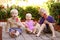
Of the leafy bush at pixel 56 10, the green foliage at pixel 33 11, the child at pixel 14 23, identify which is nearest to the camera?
the child at pixel 14 23

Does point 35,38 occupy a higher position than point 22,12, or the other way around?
point 35,38

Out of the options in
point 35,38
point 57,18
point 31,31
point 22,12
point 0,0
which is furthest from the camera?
point 0,0

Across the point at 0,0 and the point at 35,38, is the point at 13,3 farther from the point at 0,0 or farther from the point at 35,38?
the point at 35,38

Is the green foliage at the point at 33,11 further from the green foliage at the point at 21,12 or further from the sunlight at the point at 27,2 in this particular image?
the sunlight at the point at 27,2

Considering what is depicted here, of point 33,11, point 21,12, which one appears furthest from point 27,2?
point 21,12

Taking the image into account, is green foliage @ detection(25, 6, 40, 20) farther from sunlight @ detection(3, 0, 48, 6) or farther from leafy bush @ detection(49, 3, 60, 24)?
leafy bush @ detection(49, 3, 60, 24)

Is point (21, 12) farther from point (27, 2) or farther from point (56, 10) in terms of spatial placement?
point (56, 10)

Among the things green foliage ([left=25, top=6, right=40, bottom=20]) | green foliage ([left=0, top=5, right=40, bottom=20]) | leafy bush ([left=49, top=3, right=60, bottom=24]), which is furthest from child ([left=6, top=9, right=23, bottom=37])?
green foliage ([left=25, top=6, right=40, bottom=20])

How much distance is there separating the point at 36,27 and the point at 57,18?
2194 millimetres

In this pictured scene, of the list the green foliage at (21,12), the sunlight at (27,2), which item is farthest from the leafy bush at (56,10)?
the sunlight at (27,2)

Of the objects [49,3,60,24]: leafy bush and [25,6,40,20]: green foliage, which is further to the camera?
[25,6,40,20]: green foliage

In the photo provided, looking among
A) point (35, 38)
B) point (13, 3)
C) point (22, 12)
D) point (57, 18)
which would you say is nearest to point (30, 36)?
point (35, 38)

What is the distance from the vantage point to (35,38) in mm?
5934

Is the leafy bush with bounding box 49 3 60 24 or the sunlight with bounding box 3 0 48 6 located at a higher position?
the leafy bush with bounding box 49 3 60 24
